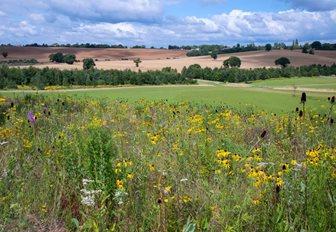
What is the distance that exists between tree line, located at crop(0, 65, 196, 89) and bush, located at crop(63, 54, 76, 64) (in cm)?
1574

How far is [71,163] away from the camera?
19.2 feet

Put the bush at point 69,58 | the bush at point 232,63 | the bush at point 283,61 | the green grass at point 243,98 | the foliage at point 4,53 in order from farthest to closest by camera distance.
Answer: the bush at point 232,63 < the bush at point 283,61 < the bush at point 69,58 < the foliage at point 4,53 < the green grass at point 243,98

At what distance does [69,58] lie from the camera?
78.2 meters

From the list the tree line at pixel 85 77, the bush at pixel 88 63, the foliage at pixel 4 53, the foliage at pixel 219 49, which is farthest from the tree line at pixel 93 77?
the foliage at pixel 219 49

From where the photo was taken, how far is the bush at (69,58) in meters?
77.1

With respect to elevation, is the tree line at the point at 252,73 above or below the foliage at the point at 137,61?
below

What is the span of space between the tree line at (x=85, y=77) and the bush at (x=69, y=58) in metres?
15.7

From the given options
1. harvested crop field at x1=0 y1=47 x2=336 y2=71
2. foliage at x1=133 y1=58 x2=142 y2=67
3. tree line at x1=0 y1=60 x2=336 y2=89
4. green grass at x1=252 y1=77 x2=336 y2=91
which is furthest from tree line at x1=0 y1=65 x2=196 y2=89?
foliage at x1=133 y1=58 x2=142 y2=67

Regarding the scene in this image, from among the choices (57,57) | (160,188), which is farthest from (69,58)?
(160,188)

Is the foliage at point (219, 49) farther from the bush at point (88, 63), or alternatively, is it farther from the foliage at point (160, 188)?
the foliage at point (160, 188)

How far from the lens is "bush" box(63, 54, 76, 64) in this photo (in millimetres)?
77137

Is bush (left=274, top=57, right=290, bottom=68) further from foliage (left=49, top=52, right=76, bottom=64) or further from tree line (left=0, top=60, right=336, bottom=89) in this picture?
→ foliage (left=49, top=52, right=76, bottom=64)

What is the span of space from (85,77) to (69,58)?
2010 cm

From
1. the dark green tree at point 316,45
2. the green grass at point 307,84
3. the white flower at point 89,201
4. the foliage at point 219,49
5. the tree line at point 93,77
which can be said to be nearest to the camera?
the white flower at point 89,201
